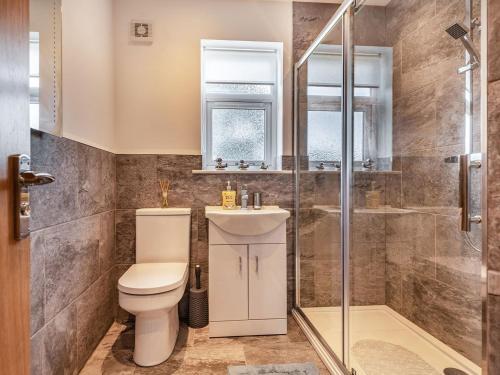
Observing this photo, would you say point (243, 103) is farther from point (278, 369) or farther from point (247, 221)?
point (278, 369)

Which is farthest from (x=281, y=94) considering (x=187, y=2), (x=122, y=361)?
(x=122, y=361)

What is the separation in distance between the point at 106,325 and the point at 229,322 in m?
0.83

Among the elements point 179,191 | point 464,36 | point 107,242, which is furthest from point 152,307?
point 464,36

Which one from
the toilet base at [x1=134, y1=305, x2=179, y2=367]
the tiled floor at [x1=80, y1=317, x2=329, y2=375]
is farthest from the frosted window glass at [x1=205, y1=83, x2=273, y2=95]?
the tiled floor at [x1=80, y1=317, x2=329, y2=375]

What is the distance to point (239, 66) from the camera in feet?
7.88

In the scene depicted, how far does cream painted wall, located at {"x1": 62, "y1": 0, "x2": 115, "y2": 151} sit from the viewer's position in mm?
1487

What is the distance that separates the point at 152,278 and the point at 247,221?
644 mm

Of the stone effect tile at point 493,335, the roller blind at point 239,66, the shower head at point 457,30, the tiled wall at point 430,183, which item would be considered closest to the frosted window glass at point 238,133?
the roller blind at point 239,66

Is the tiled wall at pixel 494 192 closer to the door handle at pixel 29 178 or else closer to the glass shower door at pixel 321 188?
the door handle at pixel 29 178

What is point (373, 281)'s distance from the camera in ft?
5.82

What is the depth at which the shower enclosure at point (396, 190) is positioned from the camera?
4.83 feet

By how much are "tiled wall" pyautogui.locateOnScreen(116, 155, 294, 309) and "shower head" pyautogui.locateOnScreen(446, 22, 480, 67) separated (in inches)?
52.3

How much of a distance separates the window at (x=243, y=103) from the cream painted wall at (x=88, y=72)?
689 mm

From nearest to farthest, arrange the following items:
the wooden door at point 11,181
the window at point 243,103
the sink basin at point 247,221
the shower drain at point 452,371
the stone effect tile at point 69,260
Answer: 1. the wooden door at point 11,181
2. the stone effect tile at point 69,260
3. the shower drain at point 452,371
4. the sink basin at point 247,221
5. the window at point 243,103
